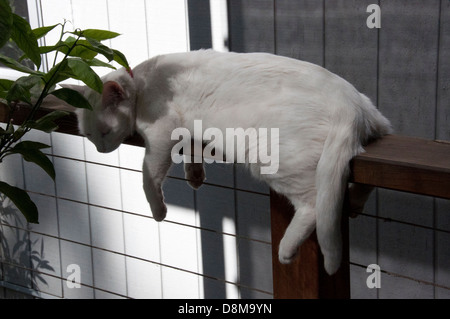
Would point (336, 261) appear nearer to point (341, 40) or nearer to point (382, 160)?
point (382, 160)

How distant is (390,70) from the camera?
1.93 metres

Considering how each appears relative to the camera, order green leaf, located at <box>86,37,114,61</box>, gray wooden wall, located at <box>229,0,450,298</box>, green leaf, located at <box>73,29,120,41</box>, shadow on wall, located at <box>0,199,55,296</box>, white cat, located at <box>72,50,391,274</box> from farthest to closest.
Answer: shadow on wall, located at <box>0,199,55,296</box>
gray wooden wall, located at <box>229,0,450,298</box>
green leaf, located at <box>73,29,120,41</box>
green leaf, located at <box>86,37,114,61</box>
white cat, located at <box>72,50,391,274</box>

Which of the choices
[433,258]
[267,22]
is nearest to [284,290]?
[433,258]

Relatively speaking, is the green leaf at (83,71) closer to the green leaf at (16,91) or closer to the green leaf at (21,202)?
the green leaf at (16,91)

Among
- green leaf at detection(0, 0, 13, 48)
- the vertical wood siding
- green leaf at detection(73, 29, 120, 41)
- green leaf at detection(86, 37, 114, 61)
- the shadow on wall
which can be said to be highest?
green leaf at detection(0, 0, 13, 48)

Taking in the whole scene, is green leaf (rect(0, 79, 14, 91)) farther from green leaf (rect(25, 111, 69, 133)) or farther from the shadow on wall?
the shadow on wall

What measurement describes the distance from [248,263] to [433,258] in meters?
0.71

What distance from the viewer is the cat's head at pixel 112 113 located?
4.72 ft

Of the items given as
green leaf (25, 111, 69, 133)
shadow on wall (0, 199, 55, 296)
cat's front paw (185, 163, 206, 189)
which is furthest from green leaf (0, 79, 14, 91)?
shadow on wall (0, 199, 55, 296)

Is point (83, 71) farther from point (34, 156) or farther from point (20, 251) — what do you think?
Answer: point (20, 251)

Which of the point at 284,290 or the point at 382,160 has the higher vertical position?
the point at 382,160

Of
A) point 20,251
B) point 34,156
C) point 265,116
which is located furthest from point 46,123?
point 20,251

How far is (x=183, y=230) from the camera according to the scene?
2.58 metres

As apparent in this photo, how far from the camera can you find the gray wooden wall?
1852 millimetres
